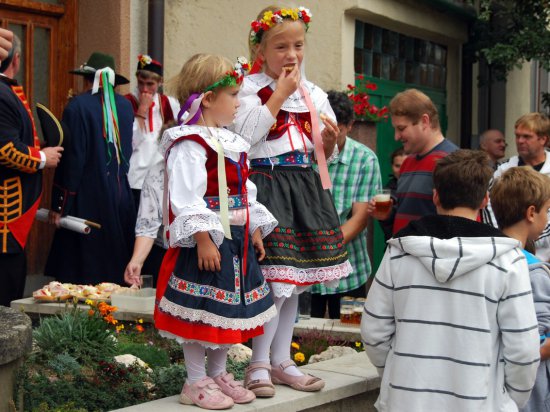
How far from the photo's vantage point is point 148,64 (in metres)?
7.68

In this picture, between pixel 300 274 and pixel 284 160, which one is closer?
pixel 300 274

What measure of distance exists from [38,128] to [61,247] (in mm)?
1084

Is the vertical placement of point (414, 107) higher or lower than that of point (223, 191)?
higher

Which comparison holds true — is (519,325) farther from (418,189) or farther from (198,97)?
(418,189)

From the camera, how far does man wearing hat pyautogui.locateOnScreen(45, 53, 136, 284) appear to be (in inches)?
283

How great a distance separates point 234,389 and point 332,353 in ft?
4.70

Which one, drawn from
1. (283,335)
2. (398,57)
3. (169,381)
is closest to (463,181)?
(283,335)

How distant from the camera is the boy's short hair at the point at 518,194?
457cm

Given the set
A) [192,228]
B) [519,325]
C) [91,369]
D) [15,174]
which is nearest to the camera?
[519,325]

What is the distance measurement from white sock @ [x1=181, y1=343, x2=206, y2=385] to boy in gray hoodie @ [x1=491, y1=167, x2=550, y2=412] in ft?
4.46

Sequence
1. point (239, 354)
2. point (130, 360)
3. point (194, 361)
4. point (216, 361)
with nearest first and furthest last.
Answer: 1. point (194, 361)
2. point (216, 361)
3. point (130, 360)
4. point (239, 354)

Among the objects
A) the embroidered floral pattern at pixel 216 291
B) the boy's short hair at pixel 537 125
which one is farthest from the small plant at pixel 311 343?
the boy's short hair at pixel 537 125

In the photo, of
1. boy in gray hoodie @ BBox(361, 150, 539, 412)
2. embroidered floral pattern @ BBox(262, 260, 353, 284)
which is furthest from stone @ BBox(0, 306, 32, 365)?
boy in gray hoodie @ BBox(361, 150, 539, 412)

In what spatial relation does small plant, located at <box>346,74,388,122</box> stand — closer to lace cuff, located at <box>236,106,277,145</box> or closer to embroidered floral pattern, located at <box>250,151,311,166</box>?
embroidered floral pattern, located at <box>250,151,311,166</box>
